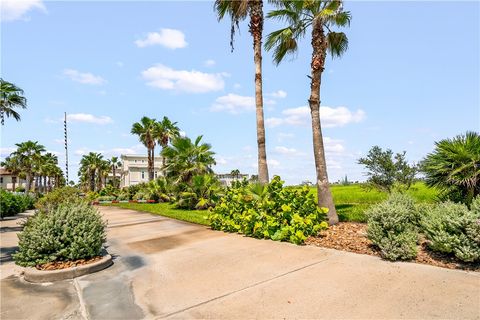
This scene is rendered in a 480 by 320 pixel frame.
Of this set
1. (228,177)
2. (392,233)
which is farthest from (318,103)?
(228,177)

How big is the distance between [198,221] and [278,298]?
8.73 m

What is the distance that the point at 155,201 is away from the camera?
100ft

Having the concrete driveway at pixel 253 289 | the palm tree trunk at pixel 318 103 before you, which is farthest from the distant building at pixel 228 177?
the concrete driveway at pixel 253 289

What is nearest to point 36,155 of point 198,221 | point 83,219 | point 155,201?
point 155,201

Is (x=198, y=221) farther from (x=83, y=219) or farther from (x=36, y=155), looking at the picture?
(x=36, y=155)

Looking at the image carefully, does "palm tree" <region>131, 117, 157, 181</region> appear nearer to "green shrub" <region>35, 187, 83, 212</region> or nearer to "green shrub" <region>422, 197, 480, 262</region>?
"green shrub" <region>35, 187, 83, 212</region>

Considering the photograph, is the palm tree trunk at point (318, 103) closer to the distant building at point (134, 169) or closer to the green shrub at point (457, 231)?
the green shrub at point (457, 231)

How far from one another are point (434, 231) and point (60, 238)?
7.42m

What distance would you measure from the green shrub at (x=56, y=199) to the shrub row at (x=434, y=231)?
281 inches

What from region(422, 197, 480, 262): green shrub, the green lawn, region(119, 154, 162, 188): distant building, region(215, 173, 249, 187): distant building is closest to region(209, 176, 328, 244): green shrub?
the green lawn

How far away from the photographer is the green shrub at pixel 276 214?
8297 millimetres

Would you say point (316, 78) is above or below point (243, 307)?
above

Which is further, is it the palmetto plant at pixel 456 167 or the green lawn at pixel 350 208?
the green lawn at pixel 350 208

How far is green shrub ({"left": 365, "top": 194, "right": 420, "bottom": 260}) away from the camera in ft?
19.6
